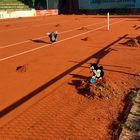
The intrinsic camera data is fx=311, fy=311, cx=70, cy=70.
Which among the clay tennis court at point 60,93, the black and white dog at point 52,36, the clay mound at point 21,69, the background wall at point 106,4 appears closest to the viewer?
the clay tennis court at point 60,93

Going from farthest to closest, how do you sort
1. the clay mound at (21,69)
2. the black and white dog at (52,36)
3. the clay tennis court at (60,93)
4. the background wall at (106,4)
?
the background wall at (106,4)
the black and white dog at (52,36)
the clay mound at (21,69)
the clay tennis court at (60,93)

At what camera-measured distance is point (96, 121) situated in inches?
277

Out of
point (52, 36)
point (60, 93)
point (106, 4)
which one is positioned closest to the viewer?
point (60, 93)

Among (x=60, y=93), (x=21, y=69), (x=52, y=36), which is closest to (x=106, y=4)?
(x=52, y=36)

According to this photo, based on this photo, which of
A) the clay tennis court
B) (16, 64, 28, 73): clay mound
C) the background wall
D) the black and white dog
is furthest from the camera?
the background wall

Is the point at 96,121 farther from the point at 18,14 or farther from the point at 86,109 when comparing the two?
the point at 18,14

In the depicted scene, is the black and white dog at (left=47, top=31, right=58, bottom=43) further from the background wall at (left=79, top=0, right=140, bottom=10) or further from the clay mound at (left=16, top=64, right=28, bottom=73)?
the background wall at (left=79, top=0, right=140, bottom=10)

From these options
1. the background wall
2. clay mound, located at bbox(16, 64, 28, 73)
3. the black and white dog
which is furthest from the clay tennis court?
the background wall

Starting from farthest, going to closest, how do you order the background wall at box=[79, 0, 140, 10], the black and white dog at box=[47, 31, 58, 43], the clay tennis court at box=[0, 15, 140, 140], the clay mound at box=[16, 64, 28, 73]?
the background wall at box=[79, 0, 140, 10] → the black and white dog at box=[47, 31, 58, 43] → the clay mound at box=[16, 64, 28, 73] → the clay tennis court at box=[0, 15, 140, 140]

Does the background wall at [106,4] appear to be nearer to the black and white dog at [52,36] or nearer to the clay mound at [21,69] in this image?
the black and white dog at [52,36]

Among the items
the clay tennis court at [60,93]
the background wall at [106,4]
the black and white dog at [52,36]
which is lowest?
the clay tennis court at [60,93]

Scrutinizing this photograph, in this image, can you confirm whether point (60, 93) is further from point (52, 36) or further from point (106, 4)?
point (106, 4)

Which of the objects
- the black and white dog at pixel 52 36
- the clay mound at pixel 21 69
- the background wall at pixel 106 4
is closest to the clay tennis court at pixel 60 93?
the clay mound at pixel 21 69

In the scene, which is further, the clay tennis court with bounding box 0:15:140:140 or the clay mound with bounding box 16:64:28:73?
the clay mound with bounding box 16:64:28:73
